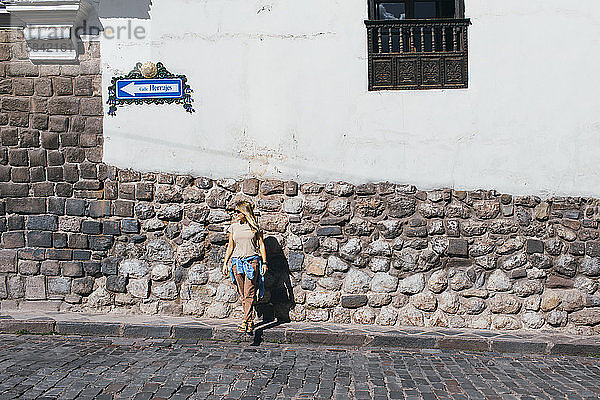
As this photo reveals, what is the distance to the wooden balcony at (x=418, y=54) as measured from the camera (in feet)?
24.3

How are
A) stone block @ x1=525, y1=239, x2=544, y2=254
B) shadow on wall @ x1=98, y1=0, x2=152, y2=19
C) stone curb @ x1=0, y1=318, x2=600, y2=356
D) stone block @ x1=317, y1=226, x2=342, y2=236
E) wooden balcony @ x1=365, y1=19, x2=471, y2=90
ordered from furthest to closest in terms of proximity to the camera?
shadow on wall @ x1=98, y1=0, x2=152, y2=19 → stone block @ x1=317, y1=226, x2=342, y2=236 → wooden balcony @ x1=365, y1=19, x2=471, y2=90 → stone block @ x1=525, y1=239, x2=544, y2=254 → stone curb @ x1=0, y1=318, x2=600, y2=356

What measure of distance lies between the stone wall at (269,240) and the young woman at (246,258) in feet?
1.99

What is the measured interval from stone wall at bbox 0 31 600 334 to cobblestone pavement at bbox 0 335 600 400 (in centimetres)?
74

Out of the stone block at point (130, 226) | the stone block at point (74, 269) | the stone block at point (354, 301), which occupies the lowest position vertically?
the stone block at point (354, 301)

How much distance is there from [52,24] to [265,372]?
477cm

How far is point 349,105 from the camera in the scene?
297 inches

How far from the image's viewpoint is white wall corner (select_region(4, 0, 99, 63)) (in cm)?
745

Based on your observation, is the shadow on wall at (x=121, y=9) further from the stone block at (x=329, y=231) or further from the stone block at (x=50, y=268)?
the stone block at (x=329, y=231)

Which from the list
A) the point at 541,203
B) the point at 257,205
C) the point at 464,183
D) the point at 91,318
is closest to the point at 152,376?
the point at 91,318

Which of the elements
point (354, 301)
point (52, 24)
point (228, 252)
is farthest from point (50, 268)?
point (354, 301)

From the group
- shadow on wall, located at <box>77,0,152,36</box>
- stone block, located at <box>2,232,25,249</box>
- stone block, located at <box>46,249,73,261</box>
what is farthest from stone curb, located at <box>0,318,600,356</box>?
shadow on wall, located at <box>77,0,152,36</box>

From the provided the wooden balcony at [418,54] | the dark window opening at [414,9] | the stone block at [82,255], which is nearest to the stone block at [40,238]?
the stone block at [82,255]

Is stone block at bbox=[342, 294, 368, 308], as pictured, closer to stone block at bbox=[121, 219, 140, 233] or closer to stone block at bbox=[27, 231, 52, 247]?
stone block at bbox=[121, 219, 140, 233]

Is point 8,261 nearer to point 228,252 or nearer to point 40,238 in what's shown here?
point 40,238
